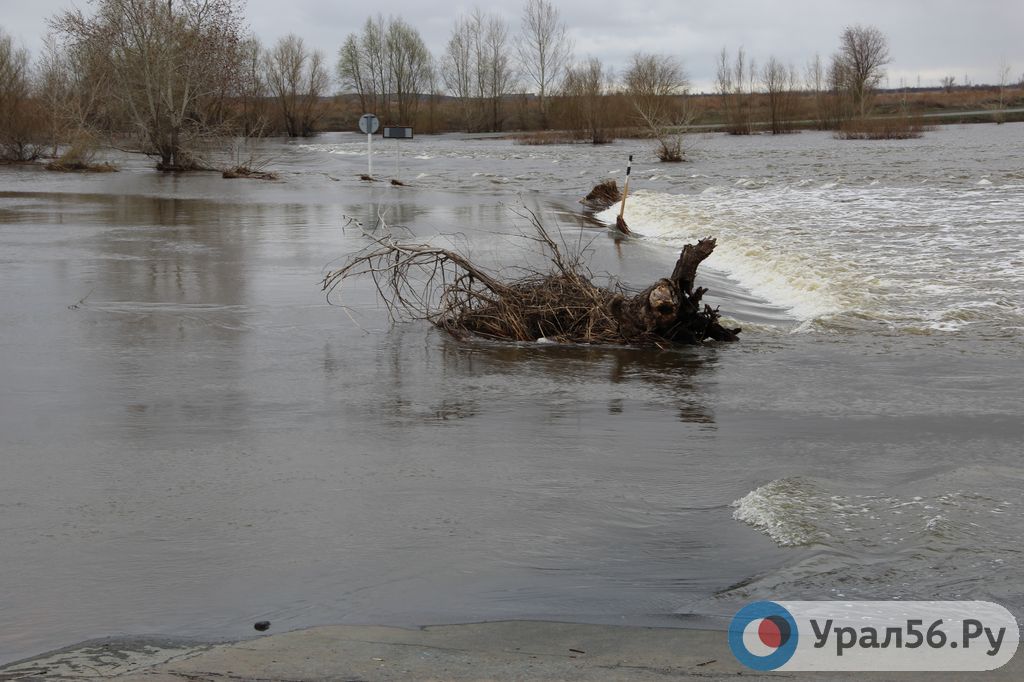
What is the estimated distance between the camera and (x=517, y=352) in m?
10.0

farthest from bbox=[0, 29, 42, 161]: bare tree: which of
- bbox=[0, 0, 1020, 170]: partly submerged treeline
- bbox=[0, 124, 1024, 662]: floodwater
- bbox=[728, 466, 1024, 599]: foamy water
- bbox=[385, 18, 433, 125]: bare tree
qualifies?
bbox=[385, 18, 433, 125]: bare tree

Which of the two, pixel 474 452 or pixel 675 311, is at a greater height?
pixel 675 311

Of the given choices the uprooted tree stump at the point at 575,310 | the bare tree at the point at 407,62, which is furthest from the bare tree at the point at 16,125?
the bare tree at the point at 407,62

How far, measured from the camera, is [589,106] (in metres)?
62.5

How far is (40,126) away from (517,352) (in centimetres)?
4010

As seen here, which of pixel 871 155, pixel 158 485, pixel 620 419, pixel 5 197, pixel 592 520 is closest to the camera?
pixel 592 520

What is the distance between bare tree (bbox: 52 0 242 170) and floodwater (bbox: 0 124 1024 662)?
24.6 m

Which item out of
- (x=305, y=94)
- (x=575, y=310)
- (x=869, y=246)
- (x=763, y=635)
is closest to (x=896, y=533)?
(x=763, y=635)

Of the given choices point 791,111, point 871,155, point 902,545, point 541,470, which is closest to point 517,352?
point 541,470

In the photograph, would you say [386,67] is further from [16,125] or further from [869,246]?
[869,246]

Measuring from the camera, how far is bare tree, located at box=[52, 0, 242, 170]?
38.6m

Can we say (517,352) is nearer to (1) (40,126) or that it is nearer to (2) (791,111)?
(1) (40,126)

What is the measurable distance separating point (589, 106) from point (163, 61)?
29.8 metres

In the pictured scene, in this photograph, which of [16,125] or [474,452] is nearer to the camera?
[474,452]
